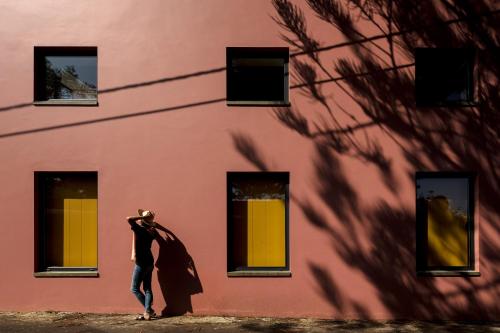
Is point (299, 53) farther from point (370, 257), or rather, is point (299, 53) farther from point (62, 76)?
point (62, 76)

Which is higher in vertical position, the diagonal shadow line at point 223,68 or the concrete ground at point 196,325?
the diagonal shadow line at point 223,68

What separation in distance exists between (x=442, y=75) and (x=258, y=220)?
4.21m

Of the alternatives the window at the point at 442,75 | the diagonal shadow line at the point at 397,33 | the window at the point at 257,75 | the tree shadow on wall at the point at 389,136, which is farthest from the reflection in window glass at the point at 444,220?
the window at the point at 257,75

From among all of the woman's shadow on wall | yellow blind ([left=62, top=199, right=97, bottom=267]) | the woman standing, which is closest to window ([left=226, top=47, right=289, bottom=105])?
the woman standing

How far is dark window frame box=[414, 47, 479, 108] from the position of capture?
757cm

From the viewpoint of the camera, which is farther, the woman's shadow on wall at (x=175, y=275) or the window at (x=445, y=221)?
the window at (x=445, y=221)

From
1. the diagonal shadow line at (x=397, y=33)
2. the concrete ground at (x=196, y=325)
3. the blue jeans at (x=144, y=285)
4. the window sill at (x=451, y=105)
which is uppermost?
the diagonal shadow line at (x=397, y=33)

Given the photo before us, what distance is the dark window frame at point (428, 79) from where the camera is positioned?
7574 millimetres

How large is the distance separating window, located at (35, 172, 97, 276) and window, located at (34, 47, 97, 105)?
1.42m

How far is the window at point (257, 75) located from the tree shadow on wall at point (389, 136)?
34 cm

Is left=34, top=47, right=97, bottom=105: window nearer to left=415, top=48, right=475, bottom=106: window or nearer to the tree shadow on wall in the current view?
the tree shadow on wall

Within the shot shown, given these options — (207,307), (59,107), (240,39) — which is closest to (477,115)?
(240,39)

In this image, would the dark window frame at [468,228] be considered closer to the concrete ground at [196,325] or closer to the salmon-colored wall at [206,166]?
the salmon-colored wall at [206,166]

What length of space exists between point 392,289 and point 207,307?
3.18m
